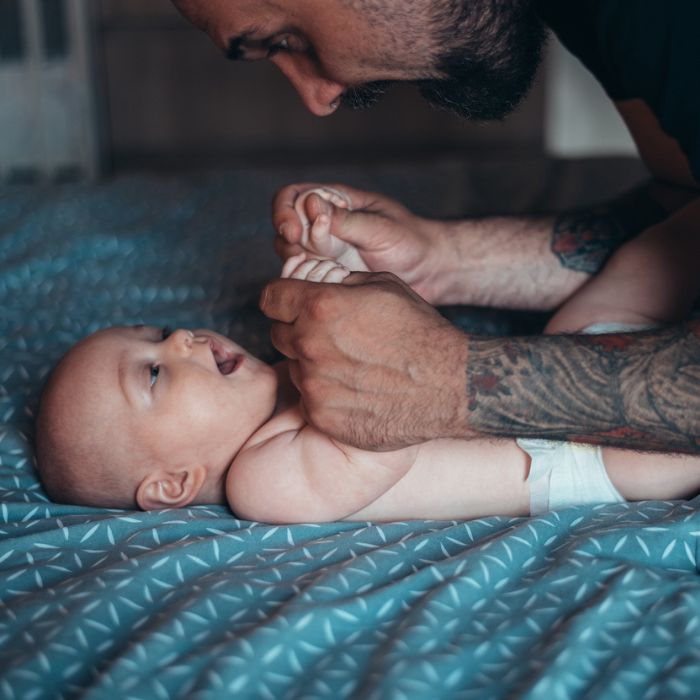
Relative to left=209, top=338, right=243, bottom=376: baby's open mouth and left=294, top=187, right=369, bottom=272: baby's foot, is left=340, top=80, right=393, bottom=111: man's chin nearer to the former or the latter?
left=294, top=187, right=369, bottom=272: baby's foot

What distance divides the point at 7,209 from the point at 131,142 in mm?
2145

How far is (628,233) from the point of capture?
1537 mm

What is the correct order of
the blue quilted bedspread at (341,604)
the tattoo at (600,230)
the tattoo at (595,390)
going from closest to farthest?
the blue quilted bedspread at (341,604)
the tattoo at (595,390)
the tattoo at (600,230)

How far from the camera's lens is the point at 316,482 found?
110 cm

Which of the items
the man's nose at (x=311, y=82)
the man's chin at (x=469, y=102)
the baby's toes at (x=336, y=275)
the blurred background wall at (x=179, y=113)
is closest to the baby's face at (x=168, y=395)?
the baby's toes at (x=336, y=275)

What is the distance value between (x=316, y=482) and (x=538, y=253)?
686 millimetres

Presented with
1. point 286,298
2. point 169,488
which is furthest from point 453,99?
point 169,488

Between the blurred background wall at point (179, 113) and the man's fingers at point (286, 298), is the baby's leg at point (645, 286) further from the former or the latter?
the blurred background wall at point (179, 113)

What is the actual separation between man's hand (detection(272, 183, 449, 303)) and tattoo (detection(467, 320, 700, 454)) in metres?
0.37

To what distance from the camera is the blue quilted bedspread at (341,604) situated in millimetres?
759

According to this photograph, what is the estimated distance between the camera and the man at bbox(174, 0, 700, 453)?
99cm

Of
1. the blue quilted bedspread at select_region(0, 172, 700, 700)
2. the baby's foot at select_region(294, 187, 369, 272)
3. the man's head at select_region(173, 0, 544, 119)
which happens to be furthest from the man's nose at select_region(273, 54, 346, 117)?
the blue quilted bedspread at select_region(0, 172, 700, 700)

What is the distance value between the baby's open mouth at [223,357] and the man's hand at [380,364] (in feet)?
0.93

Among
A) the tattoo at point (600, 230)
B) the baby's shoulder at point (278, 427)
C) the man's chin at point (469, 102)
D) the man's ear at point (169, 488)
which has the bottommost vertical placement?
the man's ear at point (169, 488)
